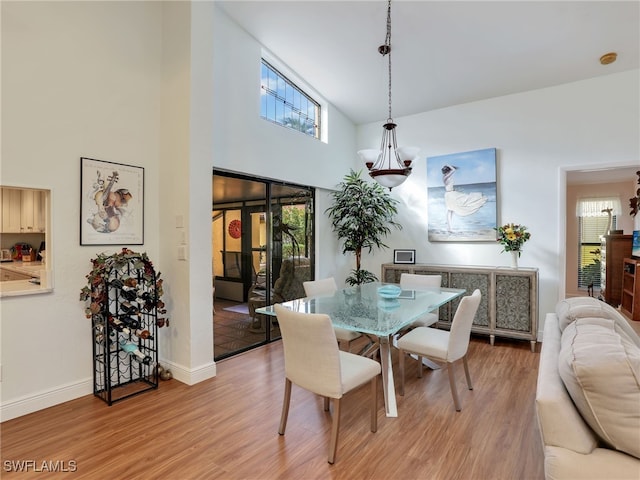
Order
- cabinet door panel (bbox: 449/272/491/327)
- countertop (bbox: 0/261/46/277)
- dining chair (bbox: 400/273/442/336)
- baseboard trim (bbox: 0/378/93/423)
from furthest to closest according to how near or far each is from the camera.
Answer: cabinet door panel (bbox: 449/272/491/327)
dining chair (bbox: 400/273/442/336)
countertop (bbox: 0/261/46/277)
baseboard trim (bbox: 0/378/93/423)

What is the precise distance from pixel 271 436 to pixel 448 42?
3942 mm

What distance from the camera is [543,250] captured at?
416 centimetres

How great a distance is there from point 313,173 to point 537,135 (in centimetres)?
290

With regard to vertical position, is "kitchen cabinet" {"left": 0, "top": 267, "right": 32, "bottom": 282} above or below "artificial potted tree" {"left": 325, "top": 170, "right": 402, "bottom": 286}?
below

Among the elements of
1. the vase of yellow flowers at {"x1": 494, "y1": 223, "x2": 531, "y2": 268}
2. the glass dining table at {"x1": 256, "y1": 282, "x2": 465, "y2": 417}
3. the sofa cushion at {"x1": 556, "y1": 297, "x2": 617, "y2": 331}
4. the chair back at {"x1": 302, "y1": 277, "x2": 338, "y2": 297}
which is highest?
the vase of yellow flowers at {"x1": 494, "y1": 223, "x2": 531, "y2": 268}

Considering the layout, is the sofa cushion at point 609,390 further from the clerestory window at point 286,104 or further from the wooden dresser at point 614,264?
the wooden dresser at point 614,264

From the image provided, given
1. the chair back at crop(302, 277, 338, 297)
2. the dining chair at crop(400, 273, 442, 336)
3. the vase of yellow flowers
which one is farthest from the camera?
the vase of yellow flowers

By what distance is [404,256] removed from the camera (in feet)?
16.1

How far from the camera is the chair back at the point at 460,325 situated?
8.02 feet

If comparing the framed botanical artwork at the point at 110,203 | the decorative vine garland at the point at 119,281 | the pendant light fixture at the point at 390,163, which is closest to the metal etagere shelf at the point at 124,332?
the decorative vine garland at the point at 119,281

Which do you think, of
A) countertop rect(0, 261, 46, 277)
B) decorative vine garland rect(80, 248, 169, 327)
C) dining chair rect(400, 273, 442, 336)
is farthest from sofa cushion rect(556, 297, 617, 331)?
countertop rect(0, 261, 46, 277)

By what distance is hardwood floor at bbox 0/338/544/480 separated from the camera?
1.89m

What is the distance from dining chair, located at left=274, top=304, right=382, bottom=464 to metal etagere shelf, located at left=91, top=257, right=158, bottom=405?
1.43 metres

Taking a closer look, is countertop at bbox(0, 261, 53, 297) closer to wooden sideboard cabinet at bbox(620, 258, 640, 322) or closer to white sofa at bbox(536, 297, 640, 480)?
white sofa at bbox(536, 297, 640, 480)
